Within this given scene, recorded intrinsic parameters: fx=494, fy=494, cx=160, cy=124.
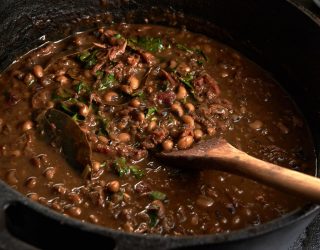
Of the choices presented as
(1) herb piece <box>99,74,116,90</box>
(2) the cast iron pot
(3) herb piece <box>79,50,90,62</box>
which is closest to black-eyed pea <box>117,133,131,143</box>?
(1) herb piece <box>99,74,116,90</box>

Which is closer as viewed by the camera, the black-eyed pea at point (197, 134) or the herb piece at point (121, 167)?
the herb piece at point (121, 167)

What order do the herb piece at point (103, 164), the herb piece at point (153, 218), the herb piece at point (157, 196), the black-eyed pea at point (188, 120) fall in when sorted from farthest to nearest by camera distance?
1. the black-eyed pea at point (188, 120)
2. the herb piece at point (103, 164)
3. the herb piece at point (157, 196)
4. the herb piece at point (153, 218)

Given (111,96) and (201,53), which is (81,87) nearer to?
(111,96)

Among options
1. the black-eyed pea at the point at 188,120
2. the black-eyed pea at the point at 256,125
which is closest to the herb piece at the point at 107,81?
the black-eyed pea at the point at 188,120

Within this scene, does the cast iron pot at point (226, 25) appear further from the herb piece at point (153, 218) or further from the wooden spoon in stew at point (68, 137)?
the herb piece at point (153, 218)

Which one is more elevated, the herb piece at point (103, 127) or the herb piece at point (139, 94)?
the herb piece at point (139, 94)

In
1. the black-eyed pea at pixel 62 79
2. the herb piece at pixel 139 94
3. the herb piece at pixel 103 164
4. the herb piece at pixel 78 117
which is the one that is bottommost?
the herb piece at pixel 103 164

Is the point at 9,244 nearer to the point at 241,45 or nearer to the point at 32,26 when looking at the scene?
the point at 32,26

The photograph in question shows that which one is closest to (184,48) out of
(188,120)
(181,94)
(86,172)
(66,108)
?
(181,94)
